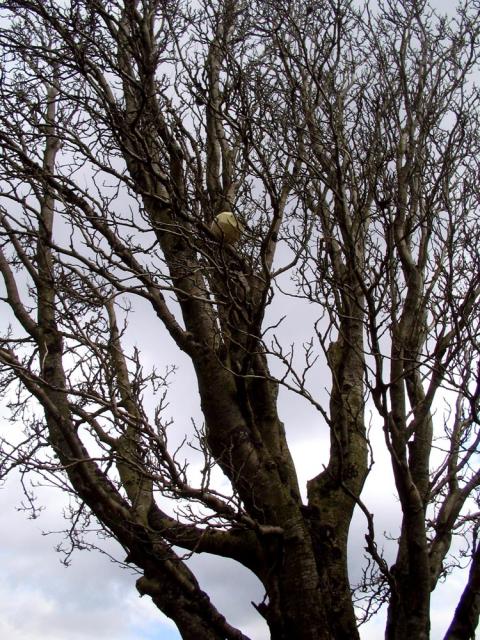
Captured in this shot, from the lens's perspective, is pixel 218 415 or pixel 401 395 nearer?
pixel 401 395

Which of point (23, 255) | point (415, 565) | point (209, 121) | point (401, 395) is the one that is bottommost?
point (415, 565)

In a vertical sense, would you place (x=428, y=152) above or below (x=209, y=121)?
below

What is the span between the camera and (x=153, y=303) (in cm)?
550

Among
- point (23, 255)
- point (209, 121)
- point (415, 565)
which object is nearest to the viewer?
point (415, 565)

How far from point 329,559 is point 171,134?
3.11 m

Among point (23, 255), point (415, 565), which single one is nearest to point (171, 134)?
point (23, 255)

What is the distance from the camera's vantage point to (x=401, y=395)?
4.70 meters

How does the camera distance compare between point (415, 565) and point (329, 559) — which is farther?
point (329, 559)

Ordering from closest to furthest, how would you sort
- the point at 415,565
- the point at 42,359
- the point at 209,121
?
the point at 415,565, the point at 42,359, the point at 209,121

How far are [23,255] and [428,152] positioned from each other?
10.4 ft

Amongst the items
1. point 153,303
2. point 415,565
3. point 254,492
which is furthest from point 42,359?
point 415,565

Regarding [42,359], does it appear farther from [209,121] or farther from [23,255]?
[209,121]

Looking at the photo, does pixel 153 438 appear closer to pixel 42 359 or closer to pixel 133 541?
pixel 133 541

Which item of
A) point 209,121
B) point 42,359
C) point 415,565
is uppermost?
point 209,121
